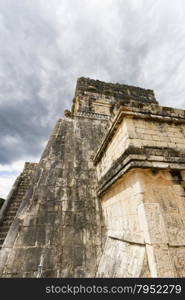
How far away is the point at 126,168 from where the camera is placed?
2.47 metres

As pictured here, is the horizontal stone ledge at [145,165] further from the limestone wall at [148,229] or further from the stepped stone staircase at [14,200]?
the stepped stone staircase at [14,200]

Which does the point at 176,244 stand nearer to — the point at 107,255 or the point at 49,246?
the point at 107,255

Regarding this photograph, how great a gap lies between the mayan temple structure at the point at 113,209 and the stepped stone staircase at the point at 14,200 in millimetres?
63

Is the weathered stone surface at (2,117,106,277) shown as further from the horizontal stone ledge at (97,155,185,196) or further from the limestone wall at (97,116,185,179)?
the horizontal stone ledge at (97,155,185,196)

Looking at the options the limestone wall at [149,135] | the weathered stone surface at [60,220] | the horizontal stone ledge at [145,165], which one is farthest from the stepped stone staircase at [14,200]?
the limestone wall at [149,135]

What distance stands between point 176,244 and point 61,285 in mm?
1992

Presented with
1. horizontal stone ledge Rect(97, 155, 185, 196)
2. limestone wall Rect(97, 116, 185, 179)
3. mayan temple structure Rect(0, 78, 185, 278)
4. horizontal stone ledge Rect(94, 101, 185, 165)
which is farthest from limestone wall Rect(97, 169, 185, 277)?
horizontal stone ledge Rect(94, 101, 185, 165)

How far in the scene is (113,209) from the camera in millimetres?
3480

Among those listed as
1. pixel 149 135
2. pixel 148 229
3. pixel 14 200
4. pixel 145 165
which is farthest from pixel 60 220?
pixel 14 200

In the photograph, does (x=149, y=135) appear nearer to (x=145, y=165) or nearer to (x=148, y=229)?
(x=145, y=165)

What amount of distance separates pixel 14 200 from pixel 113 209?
449 cm

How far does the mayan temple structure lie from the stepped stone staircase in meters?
0.06

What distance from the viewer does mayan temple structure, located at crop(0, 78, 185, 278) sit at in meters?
2.14

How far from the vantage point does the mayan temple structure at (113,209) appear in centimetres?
214
